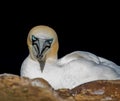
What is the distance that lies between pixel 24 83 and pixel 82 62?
2044 millimetres

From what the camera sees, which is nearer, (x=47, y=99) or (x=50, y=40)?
(x=47, y=99)

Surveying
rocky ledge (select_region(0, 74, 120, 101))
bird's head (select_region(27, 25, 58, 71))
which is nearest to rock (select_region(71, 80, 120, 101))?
rocky ledge (select_region(0, 74, 120, 101))

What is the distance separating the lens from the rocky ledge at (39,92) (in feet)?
8.03

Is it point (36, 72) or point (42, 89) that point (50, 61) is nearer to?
point (36, 72)

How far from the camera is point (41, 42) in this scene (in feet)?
14.4

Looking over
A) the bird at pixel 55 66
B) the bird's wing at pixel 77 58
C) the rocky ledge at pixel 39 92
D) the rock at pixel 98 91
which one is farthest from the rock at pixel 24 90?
the bird's wing at pixel 77 58

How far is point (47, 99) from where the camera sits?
2.44 m

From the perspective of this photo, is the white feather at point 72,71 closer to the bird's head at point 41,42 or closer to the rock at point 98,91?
the bird's head at point 41,42

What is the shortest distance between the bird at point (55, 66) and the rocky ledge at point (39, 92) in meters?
1.72

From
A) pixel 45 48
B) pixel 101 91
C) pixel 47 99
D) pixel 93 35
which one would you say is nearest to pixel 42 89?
pixel 47 99

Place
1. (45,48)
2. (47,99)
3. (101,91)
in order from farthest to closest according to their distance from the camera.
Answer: (45,48) < (101,91) < (47,99)

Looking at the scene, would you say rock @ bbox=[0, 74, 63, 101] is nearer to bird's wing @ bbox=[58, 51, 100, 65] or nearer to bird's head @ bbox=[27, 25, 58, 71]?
bird's head @ bbox=[27, 25, 58, 71]

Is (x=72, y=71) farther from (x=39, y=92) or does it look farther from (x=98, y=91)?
(x=39, y=92)

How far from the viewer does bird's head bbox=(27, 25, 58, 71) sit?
4.40 metres
